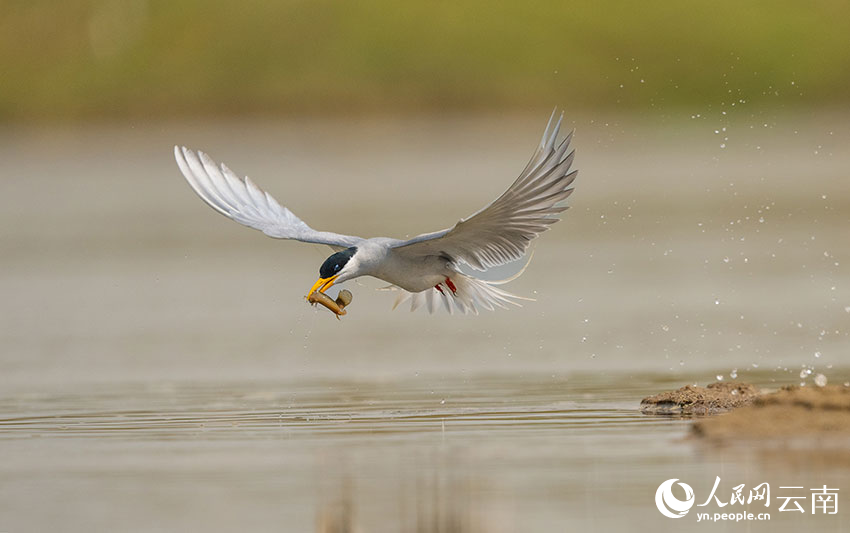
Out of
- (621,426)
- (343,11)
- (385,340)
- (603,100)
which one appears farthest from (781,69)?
(621,426)

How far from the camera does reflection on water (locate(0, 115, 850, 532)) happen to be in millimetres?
10383

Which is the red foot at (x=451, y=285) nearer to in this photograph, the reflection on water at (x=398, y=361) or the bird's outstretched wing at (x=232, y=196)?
the reflection on water at (x=398, y=361)

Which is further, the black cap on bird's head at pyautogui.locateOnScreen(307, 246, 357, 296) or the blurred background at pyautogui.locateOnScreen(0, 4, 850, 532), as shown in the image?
the black cap on bird's head at pyautogui.locateOnScreen(307, 246, 357, 296)

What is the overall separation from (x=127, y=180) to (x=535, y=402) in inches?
1432

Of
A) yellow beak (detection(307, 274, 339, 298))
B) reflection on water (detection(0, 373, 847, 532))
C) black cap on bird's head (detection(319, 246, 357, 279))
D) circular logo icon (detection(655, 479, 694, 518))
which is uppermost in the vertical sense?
black cap on bird's head (detection(319, 246, 357, 279))

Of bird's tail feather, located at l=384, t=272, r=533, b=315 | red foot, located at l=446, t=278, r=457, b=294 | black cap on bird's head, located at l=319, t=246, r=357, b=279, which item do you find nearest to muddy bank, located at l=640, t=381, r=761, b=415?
bird's tail feather, located at l=384, t=272, r=533, b=315

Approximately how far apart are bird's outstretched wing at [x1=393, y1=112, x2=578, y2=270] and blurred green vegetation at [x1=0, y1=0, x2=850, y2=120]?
67.2m

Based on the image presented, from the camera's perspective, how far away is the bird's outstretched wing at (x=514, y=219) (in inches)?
507

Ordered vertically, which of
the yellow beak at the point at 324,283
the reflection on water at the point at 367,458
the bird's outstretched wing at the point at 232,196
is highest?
the bird's outstretched wing at the point at 232,196

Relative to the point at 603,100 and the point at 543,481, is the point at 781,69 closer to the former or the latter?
the point at 603,100

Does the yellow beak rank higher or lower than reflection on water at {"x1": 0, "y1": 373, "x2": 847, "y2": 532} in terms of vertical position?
higher

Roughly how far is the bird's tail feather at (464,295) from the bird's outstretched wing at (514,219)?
0.56 metres

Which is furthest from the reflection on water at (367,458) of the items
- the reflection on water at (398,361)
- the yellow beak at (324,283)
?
the yellow beak at (324,283)

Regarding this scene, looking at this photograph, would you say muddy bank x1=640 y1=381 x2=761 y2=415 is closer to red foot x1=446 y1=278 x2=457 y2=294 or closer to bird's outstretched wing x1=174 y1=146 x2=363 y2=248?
red foot x1=446 y1=278 x2=457 y2=294
